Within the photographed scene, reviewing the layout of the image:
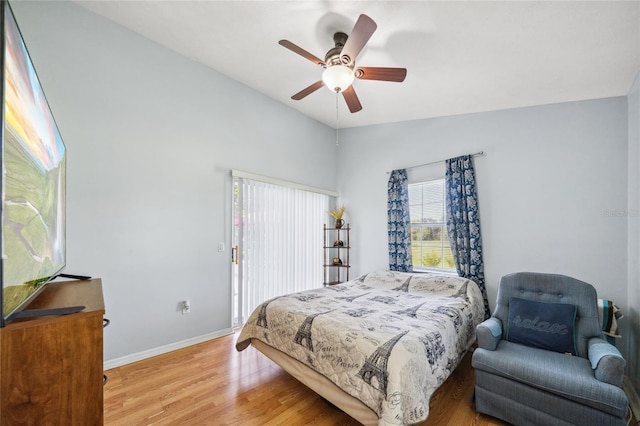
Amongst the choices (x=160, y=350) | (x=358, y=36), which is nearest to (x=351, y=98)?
(x=358, y=36)

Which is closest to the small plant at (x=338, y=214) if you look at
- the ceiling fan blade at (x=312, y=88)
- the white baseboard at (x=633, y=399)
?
the ceiling fan blade at (x=312, y=88)

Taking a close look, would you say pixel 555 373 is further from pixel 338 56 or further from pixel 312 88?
pixel 312 88

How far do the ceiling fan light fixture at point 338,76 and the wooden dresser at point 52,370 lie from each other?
2015 mm

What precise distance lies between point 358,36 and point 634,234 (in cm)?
293

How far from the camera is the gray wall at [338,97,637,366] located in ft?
8.55

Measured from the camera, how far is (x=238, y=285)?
3.40m

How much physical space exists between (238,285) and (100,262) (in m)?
1.44

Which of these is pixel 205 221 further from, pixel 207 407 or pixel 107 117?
pixel 207 407

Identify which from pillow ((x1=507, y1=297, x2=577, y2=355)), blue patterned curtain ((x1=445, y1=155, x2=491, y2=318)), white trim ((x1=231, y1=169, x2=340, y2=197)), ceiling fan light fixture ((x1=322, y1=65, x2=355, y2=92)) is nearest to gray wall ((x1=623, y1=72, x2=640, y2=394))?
pillow ((x1=507, y1=297, x2=577, y2=355))

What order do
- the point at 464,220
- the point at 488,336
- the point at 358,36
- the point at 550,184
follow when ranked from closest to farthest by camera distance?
the point at 358,36
the point at 488,336
the point at 550,184
the point at 464,220

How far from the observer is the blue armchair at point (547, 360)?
5.18 feet

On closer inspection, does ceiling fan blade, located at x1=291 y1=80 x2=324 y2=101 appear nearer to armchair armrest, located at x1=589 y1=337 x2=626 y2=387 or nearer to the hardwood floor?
the hardwood floor

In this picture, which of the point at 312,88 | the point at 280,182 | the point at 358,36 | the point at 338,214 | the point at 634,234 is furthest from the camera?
the point at 338,214

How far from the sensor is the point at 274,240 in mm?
3814
